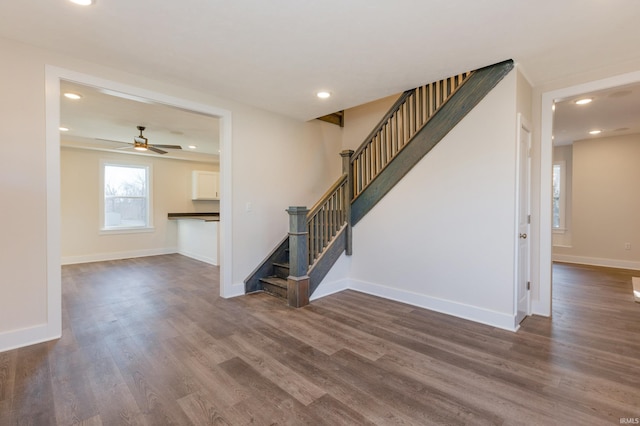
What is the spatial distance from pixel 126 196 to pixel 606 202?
10055 mm

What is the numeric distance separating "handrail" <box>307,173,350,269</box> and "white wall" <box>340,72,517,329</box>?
0.52m

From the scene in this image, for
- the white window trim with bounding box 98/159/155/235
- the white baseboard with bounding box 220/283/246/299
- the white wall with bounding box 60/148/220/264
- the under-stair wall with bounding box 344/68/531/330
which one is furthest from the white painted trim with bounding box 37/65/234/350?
the white window trim with bounding box 98/159/155/235

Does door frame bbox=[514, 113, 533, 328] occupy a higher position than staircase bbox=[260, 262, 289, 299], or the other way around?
door frame bbox=[514, 113, 533, 328]

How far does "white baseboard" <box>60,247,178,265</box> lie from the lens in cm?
606

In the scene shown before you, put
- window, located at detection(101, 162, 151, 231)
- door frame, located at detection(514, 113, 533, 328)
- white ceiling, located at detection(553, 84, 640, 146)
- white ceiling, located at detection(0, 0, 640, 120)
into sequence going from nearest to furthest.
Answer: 1. white ceiling, located at detection(0, 0, 640, 120)
2. door frame, located at detection(514, 113, 533, 328)
3. white ceiling, located at detection(553, 84, 640, 146)
4. window, located at detection(101, 162, 151, 231)

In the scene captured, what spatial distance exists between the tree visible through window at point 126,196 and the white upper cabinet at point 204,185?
104 cm

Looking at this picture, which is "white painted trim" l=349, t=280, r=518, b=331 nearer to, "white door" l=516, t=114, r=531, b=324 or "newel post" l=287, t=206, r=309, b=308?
"white door" l=516, t=114, r=531, b=324

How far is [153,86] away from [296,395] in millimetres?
3237

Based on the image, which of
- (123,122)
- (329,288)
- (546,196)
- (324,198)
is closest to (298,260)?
(329,288)

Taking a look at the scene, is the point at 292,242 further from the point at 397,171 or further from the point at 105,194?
the point at 105,194

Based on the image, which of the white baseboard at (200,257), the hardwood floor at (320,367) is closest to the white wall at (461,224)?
the hardwood floor at (320,367)

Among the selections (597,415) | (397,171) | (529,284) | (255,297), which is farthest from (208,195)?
(597,415)

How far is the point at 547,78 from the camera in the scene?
10.2 feet

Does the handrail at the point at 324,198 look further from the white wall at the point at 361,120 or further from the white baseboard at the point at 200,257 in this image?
the white baseboard at the point at 200,257
